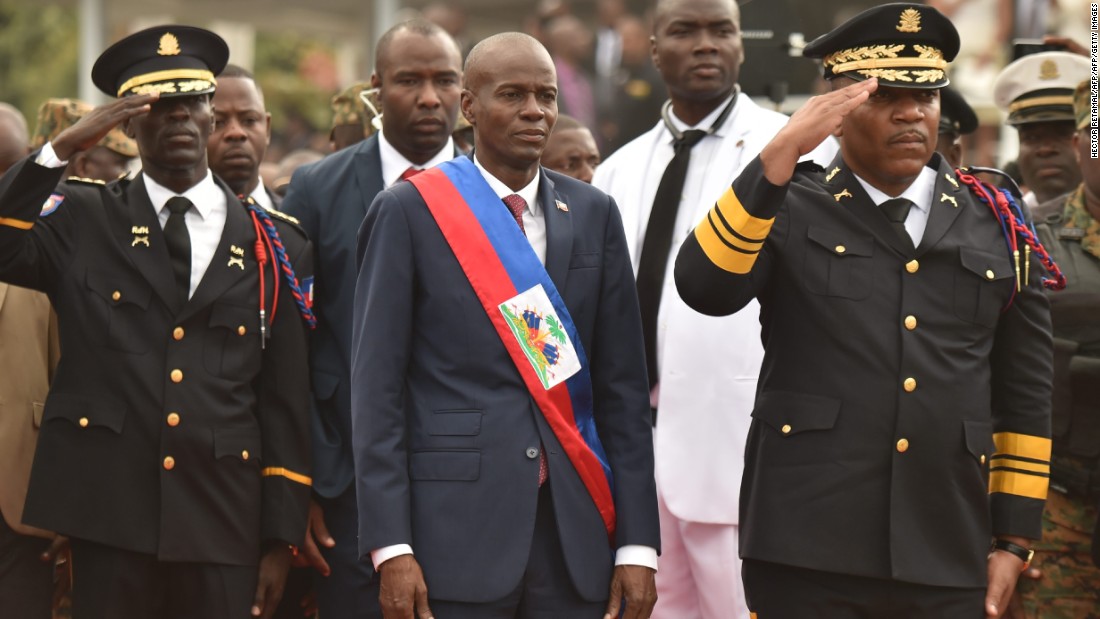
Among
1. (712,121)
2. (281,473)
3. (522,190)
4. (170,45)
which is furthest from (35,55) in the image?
(522,190)

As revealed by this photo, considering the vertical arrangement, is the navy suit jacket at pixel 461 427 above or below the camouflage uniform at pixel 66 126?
below

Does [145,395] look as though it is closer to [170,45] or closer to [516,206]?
[170,45]

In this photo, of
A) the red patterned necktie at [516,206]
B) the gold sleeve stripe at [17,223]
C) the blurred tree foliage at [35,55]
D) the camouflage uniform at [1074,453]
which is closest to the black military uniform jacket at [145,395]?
the gold sleeve stripe at [17,223]

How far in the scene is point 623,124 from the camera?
10.5 metres

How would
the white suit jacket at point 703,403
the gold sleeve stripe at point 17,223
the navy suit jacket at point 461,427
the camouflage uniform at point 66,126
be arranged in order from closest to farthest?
the navy suit jacket at point 461,427 → the gold sleeve stripe at point 17,223 → the white suit jacket at point 703,403 → the camouflage uniform at point 66,126

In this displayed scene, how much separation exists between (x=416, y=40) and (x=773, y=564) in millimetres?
2610

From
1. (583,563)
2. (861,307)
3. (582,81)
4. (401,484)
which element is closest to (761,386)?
(861,307)

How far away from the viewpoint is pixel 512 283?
14.3 ft

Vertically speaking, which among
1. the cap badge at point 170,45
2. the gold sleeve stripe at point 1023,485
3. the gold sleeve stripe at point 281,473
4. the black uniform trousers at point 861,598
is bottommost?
the black uniform trousers at point 861,598

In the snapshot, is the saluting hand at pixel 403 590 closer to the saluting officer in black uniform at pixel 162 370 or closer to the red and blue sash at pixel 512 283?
the red and blue sash at pixel 512 283

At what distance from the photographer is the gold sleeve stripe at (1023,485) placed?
4.47 meters

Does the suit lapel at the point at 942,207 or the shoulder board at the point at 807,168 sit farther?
the shoulder board at the point at 807,168

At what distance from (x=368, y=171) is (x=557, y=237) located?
59.3 inches

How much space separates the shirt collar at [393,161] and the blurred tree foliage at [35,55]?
1837cm
